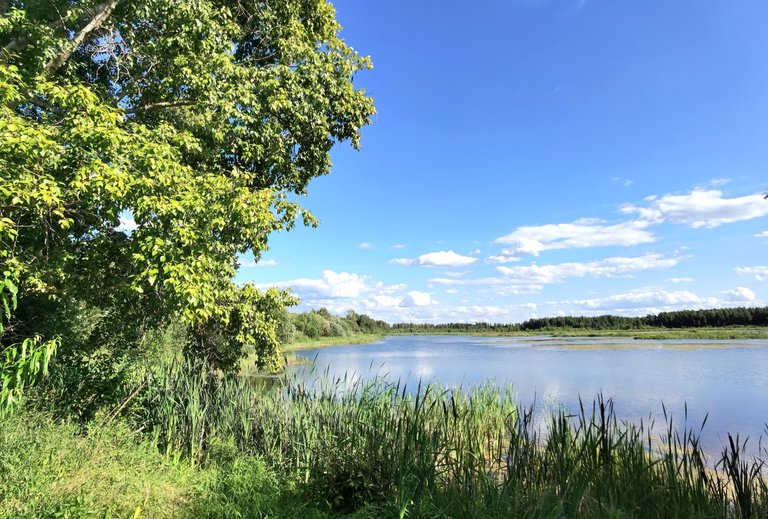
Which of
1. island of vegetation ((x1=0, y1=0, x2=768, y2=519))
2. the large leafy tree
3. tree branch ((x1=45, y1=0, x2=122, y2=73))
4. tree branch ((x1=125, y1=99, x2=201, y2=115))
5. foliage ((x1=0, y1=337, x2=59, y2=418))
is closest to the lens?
foliage ((x1=0, y1=337, x2=59, y2=418))

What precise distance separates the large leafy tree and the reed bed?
5.77 feet

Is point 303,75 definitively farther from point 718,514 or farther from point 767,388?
point 767,388

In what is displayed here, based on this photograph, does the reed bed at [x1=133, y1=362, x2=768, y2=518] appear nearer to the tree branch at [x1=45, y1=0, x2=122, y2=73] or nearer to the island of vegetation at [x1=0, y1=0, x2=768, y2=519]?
the island of vegetation at [x1=0, y1=0, x2=768, y2=519]

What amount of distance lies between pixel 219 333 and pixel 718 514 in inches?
326

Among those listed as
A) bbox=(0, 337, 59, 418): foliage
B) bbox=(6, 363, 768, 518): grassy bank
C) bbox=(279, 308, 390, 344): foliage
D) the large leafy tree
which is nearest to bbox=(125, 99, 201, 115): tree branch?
the large leafy tree

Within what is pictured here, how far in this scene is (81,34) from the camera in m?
7.07

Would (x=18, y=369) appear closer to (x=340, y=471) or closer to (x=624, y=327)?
(x=340, y=471)

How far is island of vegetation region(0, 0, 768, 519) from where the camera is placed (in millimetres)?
4566

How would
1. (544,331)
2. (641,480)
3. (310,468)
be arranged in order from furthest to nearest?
(544,331) → (310,468) → (641,480)

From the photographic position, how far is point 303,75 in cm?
883

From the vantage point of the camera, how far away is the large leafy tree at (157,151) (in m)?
5.22

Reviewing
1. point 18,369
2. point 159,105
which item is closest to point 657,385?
point 159,105

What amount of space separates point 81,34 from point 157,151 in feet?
10.7

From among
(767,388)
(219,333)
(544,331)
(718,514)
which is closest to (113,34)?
(219,333)
